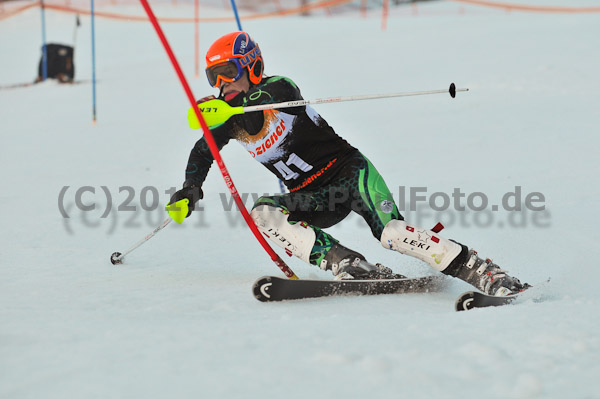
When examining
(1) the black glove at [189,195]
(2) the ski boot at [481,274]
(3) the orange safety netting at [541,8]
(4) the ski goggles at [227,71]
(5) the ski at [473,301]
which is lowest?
(5) the ski at [473,301]

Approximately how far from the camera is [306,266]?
12.2ft

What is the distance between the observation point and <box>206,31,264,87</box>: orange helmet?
312 centimetres

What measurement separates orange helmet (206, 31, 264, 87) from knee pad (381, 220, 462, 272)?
1.02 meters

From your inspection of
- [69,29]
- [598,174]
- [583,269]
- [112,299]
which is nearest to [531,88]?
[598,174]

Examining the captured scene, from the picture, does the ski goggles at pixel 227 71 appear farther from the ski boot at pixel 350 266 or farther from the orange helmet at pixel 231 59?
the ski boot at pixel 350 266

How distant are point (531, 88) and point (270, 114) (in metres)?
6.30

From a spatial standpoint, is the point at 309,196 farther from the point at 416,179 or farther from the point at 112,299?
the point at 416,179

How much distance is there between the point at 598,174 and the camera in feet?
16.8

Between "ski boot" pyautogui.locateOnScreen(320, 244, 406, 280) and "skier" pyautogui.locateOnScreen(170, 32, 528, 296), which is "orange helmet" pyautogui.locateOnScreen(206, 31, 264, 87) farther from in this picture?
"ski boot" pyautogui.locateOnScreen(320, 244, 406, 280)

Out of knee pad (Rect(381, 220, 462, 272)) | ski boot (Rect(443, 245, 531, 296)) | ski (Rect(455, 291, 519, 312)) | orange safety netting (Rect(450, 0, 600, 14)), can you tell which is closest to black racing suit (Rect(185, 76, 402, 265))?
knee pad (Rect(381, 220, 462, 272))

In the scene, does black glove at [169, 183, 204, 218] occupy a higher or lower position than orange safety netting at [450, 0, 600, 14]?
lower

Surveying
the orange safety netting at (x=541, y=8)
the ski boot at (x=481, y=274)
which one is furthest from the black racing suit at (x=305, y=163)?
the orange safety netting at (x=541, y=8)

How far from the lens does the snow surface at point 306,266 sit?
1.85 metres

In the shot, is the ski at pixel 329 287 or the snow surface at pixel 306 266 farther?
the ski at pixel 329 287
